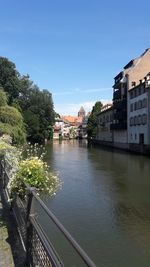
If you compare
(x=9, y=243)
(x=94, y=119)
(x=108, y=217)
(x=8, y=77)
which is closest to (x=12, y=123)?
(x=108, y=217)

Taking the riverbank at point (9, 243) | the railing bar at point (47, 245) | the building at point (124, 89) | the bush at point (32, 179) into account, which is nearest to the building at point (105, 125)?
the building at point (124, 89)

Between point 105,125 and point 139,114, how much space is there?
36599mm

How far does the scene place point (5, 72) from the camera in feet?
246

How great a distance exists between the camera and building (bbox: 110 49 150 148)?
2726 inches

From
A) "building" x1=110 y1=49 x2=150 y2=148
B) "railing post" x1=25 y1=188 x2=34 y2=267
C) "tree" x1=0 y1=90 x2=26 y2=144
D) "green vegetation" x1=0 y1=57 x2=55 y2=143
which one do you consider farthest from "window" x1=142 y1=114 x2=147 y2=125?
"railing post" x1=25 y1=188 x2=34 y2=267

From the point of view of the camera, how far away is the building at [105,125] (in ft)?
300

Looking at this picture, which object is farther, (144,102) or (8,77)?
(8,77)

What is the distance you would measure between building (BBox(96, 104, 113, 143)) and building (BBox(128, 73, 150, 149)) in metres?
20.4

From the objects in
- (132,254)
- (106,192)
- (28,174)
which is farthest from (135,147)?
(28,174)

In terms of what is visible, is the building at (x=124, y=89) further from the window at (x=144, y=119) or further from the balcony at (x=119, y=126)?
the window at (x=144, y=119)

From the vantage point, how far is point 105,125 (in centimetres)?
9838

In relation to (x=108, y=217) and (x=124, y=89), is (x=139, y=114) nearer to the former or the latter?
(x=124, y=89)

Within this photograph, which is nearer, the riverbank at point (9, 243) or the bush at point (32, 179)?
the riverbank at point (9, 243)

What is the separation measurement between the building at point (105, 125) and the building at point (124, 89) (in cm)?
694
